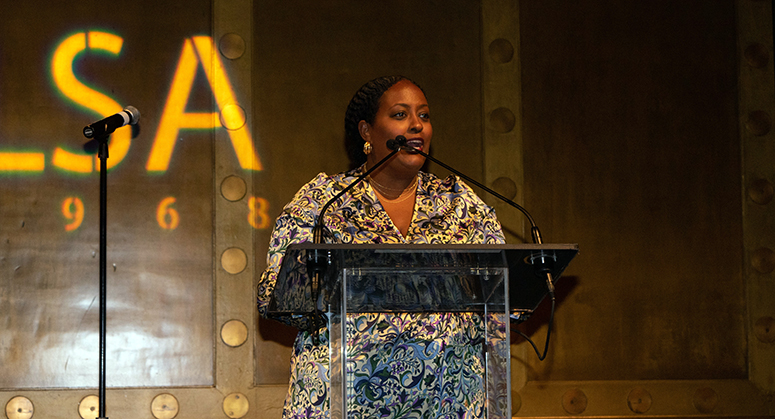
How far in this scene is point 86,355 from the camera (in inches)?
139

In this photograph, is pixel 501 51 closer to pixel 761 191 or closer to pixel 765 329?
pixel 761 191

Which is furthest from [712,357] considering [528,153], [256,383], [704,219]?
[256,383]

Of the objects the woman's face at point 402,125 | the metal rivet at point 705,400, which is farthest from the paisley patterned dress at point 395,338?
the metal rivet at point 705,400

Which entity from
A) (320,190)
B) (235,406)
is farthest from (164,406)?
(320,190)

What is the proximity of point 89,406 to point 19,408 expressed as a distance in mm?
286

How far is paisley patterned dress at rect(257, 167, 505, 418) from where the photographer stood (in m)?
1.70

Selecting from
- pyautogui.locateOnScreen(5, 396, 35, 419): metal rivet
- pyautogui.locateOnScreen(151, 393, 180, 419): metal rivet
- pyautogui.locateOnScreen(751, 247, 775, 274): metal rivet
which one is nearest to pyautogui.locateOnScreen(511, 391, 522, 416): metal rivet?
pyautogui.locateOnScreen(751, 247, 775, 274): metal rivet

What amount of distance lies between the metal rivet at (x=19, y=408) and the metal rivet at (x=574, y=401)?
2351mm

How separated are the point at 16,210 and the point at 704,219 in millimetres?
3199

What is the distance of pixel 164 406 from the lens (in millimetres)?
3518

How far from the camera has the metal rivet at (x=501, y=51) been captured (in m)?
3.90

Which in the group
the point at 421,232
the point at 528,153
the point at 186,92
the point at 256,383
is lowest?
the point at 256,383

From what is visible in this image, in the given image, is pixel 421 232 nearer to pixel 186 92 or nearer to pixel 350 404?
pixel 350 404

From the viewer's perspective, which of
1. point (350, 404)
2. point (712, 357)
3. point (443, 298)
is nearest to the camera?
point (350, 404)
